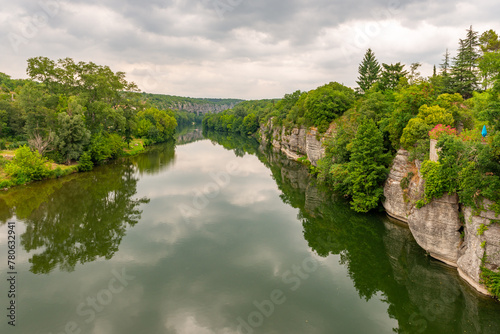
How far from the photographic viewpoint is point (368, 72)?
54000 millimetres

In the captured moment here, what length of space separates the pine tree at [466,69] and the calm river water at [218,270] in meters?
18.3

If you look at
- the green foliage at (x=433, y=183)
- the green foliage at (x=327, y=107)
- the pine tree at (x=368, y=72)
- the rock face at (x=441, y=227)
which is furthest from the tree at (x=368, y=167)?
the pine tree at (x=368, y=72)

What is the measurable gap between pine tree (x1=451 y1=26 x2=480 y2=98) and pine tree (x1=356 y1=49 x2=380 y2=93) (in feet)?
62.9

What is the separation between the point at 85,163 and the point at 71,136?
431 cm

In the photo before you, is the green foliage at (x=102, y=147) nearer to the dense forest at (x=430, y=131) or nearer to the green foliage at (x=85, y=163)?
the green foliage at (x=85, y=163)

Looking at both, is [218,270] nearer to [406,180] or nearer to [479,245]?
[479,245]

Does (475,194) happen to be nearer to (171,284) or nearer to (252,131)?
(171,284)

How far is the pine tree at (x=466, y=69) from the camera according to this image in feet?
102

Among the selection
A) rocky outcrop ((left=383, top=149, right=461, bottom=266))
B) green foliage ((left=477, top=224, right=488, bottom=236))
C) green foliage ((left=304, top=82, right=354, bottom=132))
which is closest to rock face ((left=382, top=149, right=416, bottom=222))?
rocky outcrop ((left=383, top=149, right=461, bottom=266))

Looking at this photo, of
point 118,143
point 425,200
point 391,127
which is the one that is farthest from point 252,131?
point 425,200

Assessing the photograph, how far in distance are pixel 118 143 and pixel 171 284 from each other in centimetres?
4070

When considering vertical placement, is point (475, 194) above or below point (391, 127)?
below

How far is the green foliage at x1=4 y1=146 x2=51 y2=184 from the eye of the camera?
33.2 metres

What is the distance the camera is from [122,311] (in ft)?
45.8
